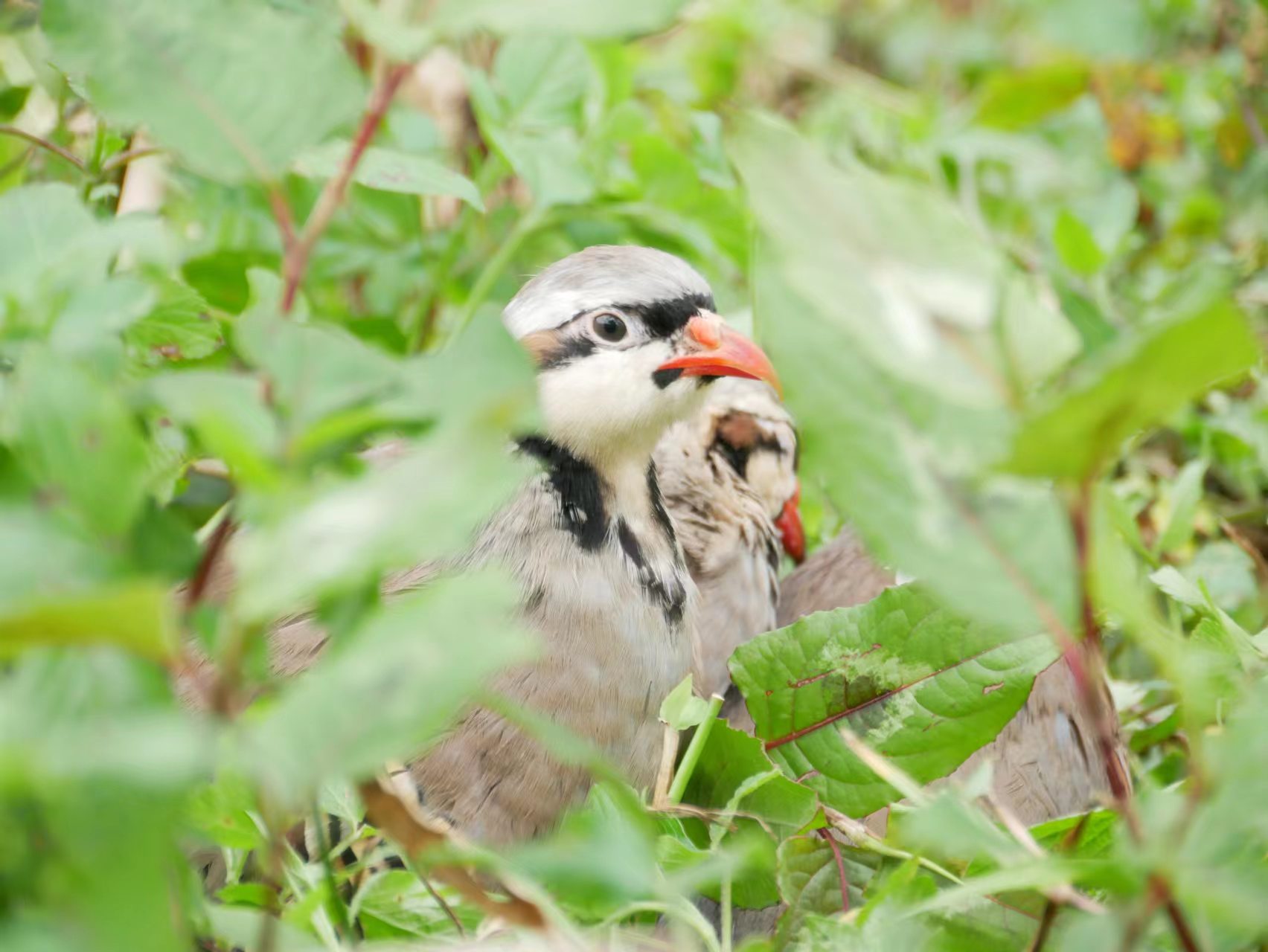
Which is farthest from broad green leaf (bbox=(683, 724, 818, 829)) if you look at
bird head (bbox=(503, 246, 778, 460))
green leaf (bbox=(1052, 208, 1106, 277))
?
green leaf (bbox=(1052, 208, 1106, 277))

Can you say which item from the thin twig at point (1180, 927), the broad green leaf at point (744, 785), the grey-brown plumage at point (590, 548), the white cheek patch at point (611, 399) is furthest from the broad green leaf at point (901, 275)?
the white cheek patch at point (611, 399)

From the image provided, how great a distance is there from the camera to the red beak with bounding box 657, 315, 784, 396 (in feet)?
6.91

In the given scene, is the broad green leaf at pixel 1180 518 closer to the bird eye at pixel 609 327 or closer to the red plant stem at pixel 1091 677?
the bird eye at pixel 609 327

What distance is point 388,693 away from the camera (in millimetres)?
613

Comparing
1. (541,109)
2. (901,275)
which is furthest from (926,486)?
(541,109)

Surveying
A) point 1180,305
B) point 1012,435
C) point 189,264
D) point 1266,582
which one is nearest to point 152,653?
point 1012,435

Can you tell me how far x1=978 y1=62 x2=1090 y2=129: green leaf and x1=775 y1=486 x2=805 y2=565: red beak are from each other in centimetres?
83

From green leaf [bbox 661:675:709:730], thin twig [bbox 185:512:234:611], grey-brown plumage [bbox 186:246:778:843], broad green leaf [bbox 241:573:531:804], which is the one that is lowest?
grey-brown plumage [bbox 186:246:778:843]

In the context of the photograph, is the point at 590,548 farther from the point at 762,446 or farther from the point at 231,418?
the point at 231,418

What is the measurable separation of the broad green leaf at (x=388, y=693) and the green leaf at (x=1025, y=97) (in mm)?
1865

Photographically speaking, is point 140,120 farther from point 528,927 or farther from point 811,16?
point 811,16

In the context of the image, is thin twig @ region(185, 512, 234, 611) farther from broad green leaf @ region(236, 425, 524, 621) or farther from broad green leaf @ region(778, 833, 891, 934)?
broad green leaf @ region(778, 833, 891, 934)

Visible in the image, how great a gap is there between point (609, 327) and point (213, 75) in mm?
1345

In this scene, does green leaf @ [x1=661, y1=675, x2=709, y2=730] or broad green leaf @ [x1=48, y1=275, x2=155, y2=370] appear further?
green leaf @ [x1=661, y1=675, x2=709, y2=730]
